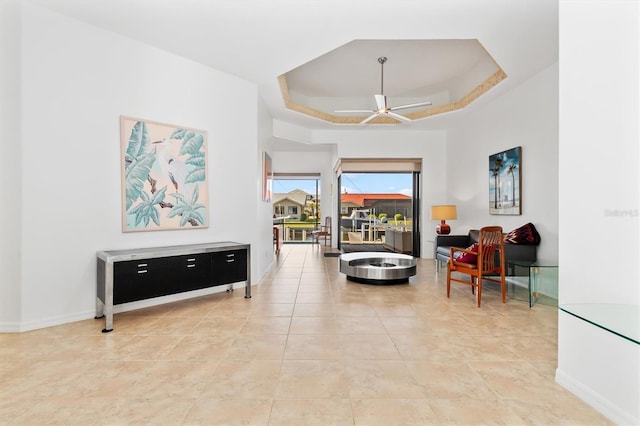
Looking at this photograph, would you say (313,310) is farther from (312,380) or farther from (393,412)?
(393,412)

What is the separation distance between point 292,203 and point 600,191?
9.26 meters

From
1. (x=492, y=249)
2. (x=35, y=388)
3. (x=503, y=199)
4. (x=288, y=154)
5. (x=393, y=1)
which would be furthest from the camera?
(x=288, y=154)

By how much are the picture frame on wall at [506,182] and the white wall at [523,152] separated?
80 millimetres

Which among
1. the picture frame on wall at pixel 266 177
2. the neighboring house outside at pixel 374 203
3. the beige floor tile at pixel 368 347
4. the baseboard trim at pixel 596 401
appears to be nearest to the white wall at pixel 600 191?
the baseboard trim at pixel 596 401

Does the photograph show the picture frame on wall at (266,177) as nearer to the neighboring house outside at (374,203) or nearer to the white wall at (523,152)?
the neighboring house outside at (374,203)

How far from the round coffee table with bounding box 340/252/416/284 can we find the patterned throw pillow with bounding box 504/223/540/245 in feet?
4.78

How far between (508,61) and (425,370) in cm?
406

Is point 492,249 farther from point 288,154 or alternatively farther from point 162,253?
point 288,154

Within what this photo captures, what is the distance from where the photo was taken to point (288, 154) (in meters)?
9.95

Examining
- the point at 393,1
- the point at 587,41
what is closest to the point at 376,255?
the point at 393,1

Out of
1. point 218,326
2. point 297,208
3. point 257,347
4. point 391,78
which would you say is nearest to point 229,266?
point 218,326

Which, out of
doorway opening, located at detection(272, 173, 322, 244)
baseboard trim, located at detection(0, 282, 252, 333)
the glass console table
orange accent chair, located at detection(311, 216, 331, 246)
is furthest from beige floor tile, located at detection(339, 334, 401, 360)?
doorway opening, located at detection(272, 173, 322, 244)

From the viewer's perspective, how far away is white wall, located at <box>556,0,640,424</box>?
1722 millimetres

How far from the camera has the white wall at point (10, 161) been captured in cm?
308
